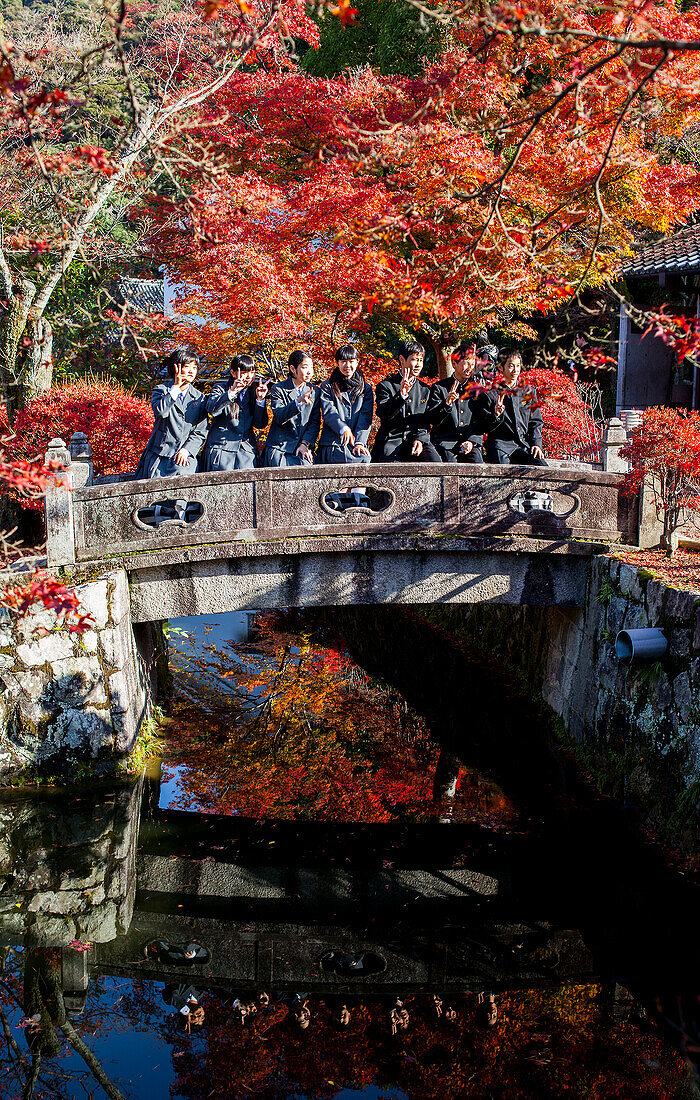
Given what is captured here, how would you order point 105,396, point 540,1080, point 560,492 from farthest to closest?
point 105,396 < point 560,492 < point 540,1080

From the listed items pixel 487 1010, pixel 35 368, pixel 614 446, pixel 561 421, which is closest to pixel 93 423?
pixel 35 368

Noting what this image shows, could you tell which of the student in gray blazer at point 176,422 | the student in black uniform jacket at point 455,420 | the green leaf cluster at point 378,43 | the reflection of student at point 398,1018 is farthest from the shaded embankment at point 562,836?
the green leaf cluster at point 378,43

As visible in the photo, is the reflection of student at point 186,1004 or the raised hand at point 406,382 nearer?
the reflection of student at point 186,1004

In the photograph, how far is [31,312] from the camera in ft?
37.6

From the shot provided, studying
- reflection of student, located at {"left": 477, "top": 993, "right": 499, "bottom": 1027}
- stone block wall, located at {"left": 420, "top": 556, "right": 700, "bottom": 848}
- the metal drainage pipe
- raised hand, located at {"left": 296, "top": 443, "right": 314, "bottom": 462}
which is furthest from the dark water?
raised hand, located at {"left": 296, "top": 443, "right": 314, "bottom": 462}

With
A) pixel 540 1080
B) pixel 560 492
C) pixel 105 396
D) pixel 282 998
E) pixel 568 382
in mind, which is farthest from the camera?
pixel 568 382

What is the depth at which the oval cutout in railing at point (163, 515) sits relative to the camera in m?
8.62

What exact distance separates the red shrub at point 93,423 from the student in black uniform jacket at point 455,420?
13.3 feet

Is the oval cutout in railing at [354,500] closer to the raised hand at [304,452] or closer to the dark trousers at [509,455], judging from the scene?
the raised hand at [304,452]

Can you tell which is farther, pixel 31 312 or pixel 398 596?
pixel 31 312

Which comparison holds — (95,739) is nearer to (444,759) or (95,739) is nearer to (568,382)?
(444,759)

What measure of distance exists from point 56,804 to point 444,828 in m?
3.74

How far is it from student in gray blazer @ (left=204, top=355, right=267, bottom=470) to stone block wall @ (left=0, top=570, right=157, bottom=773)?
163 centimetres

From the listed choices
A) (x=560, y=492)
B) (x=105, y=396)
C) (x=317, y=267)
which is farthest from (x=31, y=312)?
(x=560, y=492)
